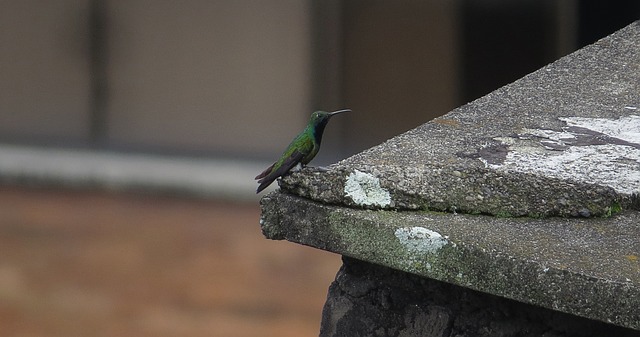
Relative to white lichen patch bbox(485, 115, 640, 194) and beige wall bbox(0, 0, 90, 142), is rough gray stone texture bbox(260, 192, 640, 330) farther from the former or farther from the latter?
beige wall bbox(0, 0, 90, 142)

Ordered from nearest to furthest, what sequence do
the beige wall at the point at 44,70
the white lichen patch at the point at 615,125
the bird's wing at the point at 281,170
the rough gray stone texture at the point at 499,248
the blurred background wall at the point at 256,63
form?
the rough gray stone texture at the point at 499,248
the bird's wing at the point at 281,170
the white lichen patch at the point at 615,125
the blurred background wall at the point at 256,63
the beige wall at the point at 44,70

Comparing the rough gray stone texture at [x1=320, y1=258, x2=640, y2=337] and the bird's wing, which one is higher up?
the bird's wing

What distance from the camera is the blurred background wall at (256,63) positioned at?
165 inches

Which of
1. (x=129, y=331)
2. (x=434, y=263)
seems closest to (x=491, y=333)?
(x=434, y=263)

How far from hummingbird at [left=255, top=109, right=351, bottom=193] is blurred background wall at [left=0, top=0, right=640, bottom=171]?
2100 mm

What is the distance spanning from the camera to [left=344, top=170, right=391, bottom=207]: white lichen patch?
1646 mm

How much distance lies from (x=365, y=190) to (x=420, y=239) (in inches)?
5.6

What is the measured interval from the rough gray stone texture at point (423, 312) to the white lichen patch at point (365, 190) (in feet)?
0.43

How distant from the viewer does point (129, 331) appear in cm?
440

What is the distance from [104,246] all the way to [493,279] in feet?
10.5

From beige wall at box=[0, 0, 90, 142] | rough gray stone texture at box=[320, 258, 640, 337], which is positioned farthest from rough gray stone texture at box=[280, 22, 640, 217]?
beige wall at box=[0, 0, 90, 142]

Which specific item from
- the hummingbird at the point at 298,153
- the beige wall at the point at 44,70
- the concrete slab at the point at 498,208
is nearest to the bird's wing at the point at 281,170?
the hummingbird at the point at 298,153

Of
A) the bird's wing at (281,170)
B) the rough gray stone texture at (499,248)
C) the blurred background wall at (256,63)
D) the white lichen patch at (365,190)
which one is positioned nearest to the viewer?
the rough gray stone texture at (499,248)

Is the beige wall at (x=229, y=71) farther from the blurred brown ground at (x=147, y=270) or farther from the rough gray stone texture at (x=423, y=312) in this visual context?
the rough gray stone texture at (x=423, y=312)
